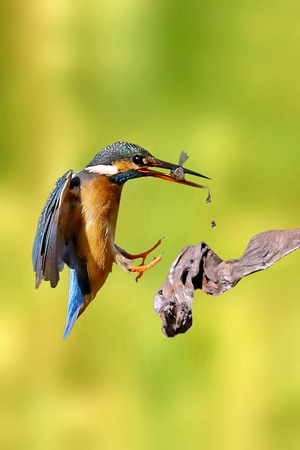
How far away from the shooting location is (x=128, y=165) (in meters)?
0.53

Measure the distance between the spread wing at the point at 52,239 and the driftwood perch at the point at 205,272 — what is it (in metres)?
0.07

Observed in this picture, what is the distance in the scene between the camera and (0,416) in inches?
37.2

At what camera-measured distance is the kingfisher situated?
1.69 feet

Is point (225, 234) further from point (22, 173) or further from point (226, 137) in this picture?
point (22, 173)

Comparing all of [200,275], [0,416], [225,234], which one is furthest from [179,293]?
[0,416]

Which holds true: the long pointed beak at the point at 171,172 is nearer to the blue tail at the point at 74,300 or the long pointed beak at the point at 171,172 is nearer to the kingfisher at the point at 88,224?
the kingfisher at the point at 88,224

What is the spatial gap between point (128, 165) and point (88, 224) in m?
0.06

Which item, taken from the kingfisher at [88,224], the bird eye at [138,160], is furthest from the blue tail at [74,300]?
the bird eye at [138,160]

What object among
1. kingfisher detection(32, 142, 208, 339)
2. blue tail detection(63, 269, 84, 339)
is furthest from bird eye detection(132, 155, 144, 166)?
blue tail detection(63, 269, 84, 339)

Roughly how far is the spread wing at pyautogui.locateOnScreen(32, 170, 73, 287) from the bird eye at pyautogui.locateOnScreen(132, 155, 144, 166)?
4cm

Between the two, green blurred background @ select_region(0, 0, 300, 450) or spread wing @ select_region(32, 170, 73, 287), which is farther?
green blurred background @ select_region(0, 0, 300, 450)

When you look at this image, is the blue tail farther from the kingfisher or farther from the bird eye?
the bird eye

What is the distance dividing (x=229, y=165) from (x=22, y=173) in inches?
9.6

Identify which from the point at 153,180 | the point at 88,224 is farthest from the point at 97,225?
the point at 153,180
